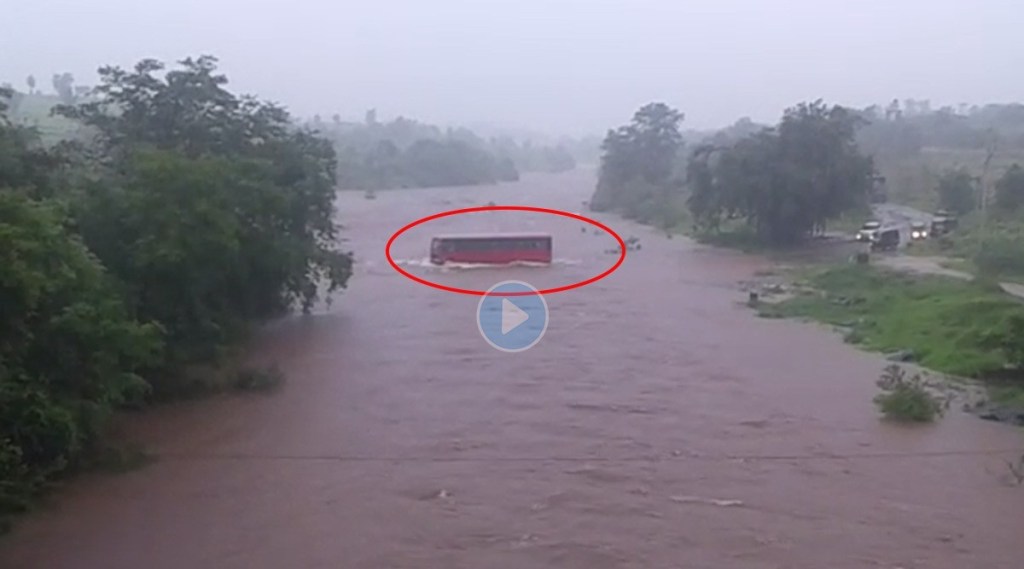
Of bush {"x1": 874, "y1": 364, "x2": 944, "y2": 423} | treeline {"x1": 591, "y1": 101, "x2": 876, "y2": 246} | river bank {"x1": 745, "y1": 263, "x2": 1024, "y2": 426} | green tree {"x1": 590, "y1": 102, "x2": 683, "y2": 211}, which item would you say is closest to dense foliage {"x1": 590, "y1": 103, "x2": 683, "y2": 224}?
green tree {"x1": 590, "y1": 102, "x2": 683, "y2": 211}

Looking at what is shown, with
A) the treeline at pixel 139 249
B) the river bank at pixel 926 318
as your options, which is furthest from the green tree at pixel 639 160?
the treeline at pixel 139 249

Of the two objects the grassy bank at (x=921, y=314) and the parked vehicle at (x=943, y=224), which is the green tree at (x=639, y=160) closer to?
the parked vehicle at (x=943, y=224)

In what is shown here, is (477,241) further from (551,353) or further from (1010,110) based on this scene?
(1010,110)

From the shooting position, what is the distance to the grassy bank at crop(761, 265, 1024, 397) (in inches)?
598

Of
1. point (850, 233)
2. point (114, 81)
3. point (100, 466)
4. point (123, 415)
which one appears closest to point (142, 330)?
point (100, 466)

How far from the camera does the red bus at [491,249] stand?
27.7m

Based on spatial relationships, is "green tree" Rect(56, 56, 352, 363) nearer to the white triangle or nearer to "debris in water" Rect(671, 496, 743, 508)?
the white triangle

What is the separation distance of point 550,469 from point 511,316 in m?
11.2

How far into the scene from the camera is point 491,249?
27.7m

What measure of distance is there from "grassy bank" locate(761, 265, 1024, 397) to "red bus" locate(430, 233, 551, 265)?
6.63m

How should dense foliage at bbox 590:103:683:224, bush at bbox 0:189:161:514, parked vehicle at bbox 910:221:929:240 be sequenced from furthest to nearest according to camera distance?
dense foliage at bbox 590:103:683:224 < parked vehicle at bbox 910:221:929:240 < bush at bbox 0:189:161:514

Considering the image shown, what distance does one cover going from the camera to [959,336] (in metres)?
16.3

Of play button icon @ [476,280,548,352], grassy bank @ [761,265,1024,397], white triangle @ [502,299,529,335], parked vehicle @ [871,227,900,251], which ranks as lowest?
white triangle @ [502,299,529,335]

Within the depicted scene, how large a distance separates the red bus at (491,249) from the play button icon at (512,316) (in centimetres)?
254
